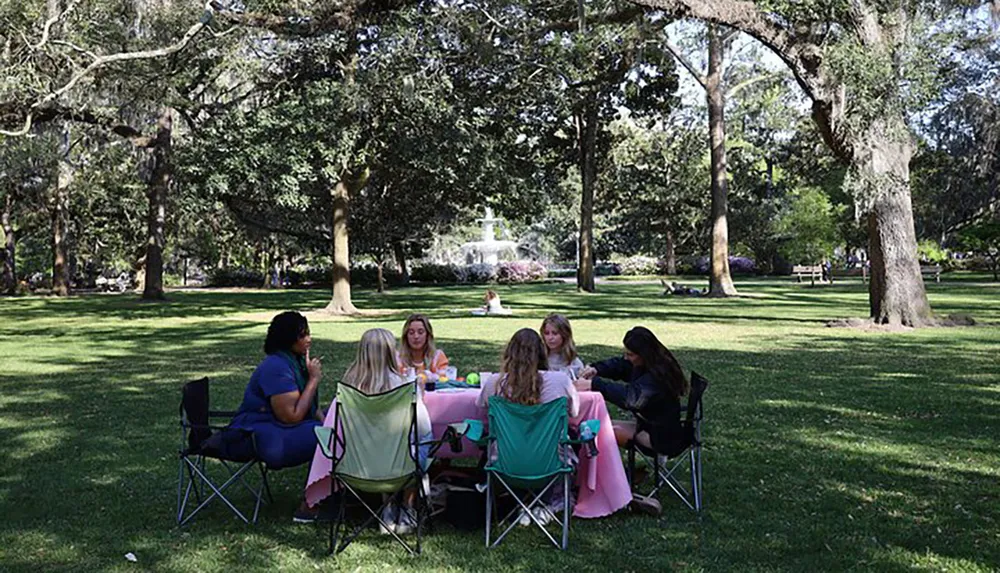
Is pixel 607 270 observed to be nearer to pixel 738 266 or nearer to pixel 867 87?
pixel 738 266

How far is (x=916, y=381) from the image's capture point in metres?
10.1

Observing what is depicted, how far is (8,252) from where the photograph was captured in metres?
42.2

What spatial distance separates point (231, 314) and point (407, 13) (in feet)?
32.1

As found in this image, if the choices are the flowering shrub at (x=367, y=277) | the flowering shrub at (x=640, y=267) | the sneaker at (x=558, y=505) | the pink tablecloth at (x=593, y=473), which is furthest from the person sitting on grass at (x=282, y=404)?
the flowering shrub at (x=640, y=267)

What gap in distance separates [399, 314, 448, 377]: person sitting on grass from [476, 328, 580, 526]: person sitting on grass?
1107 mm

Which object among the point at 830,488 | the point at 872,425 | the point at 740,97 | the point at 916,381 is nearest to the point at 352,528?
the point at 830,488

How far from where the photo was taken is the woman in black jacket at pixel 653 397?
5348 mm

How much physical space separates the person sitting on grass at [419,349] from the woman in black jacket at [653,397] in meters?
1.36

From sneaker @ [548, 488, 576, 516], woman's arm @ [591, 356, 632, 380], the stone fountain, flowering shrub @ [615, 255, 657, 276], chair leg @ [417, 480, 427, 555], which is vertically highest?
the stone fountain

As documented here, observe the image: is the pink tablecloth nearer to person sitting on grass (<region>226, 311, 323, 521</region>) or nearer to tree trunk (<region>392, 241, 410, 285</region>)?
person sitting on grass (<region>226, 311, 323, 521</region>)

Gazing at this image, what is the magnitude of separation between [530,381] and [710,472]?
192 cm

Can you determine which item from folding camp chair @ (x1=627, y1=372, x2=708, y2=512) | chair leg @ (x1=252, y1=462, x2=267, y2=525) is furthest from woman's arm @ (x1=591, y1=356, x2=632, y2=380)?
chair leg @ (x1=252, y1=462, x2=267, y2=525)

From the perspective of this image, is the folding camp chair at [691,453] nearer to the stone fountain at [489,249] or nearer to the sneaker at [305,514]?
the sneaker at [305,514]

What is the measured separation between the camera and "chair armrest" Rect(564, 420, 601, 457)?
484 cm
